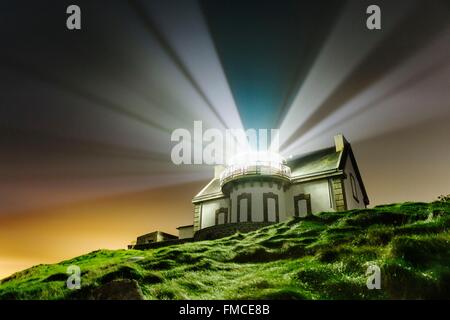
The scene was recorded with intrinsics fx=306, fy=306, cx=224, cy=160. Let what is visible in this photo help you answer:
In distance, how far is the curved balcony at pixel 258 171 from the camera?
90.1 feet

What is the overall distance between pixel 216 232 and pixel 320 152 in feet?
49.5

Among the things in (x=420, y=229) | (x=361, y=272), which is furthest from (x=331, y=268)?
(x=420, y=229)

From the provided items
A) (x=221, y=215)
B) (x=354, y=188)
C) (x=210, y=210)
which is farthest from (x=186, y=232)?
(x=354, y=188)

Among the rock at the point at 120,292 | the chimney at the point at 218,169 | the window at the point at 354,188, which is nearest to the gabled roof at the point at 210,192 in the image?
the chimney at the point at 218,169

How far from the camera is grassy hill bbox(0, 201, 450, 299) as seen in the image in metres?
8.36

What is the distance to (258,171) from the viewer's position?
2742 cm

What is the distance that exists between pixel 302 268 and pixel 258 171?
1705cm

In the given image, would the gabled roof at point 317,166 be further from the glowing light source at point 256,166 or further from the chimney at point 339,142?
the glowing light source at point 256,166

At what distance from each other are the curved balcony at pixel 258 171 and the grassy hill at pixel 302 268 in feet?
35.9


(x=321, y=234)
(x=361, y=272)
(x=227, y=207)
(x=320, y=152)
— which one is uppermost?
(x=320, y=152)

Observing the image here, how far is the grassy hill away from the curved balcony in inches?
431
